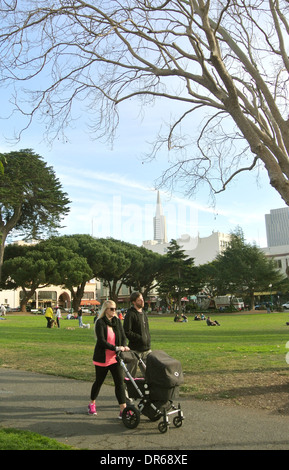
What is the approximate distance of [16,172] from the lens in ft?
149

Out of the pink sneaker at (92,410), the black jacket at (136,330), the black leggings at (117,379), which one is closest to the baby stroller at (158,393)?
the black leggings at (117,379)

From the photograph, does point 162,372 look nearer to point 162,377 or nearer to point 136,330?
point 162,377

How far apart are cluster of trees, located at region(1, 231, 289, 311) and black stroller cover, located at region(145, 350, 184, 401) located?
4495 cm

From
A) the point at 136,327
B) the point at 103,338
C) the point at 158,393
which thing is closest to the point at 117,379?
the point at 103,338

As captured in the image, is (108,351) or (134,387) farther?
(108,351)

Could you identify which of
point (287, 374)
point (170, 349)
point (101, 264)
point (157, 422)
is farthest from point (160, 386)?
point (101, 264)

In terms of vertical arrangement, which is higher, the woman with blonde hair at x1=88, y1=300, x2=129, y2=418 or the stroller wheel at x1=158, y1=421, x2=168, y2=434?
the woman with blonde hair at x1=88, y1=300, x2=129, y2=418

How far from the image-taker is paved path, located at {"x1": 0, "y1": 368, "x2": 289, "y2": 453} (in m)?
4.54

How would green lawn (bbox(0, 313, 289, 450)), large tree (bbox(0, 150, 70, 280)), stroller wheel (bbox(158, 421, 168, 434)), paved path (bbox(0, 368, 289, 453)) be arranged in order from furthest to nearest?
large tree (bbox(0, 150, 70, 280)) < green lawn (bbox(0, 313, 289, 450)) < stroller wheel (bbox(158, 421, 168, 434)) < paved path (bbox(0, 368, 289, 453))

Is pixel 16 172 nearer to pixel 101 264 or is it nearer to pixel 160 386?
pixel 101 264

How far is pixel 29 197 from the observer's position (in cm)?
4797

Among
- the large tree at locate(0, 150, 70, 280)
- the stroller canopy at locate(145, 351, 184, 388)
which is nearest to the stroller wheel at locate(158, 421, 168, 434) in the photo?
the stroller canopy at locate(145, 351, 184, 388)

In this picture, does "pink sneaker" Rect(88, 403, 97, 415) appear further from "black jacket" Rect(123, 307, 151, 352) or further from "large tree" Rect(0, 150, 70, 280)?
"large tree" Rect(0, 150, 70, 280)

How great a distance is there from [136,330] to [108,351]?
0.77 meters
